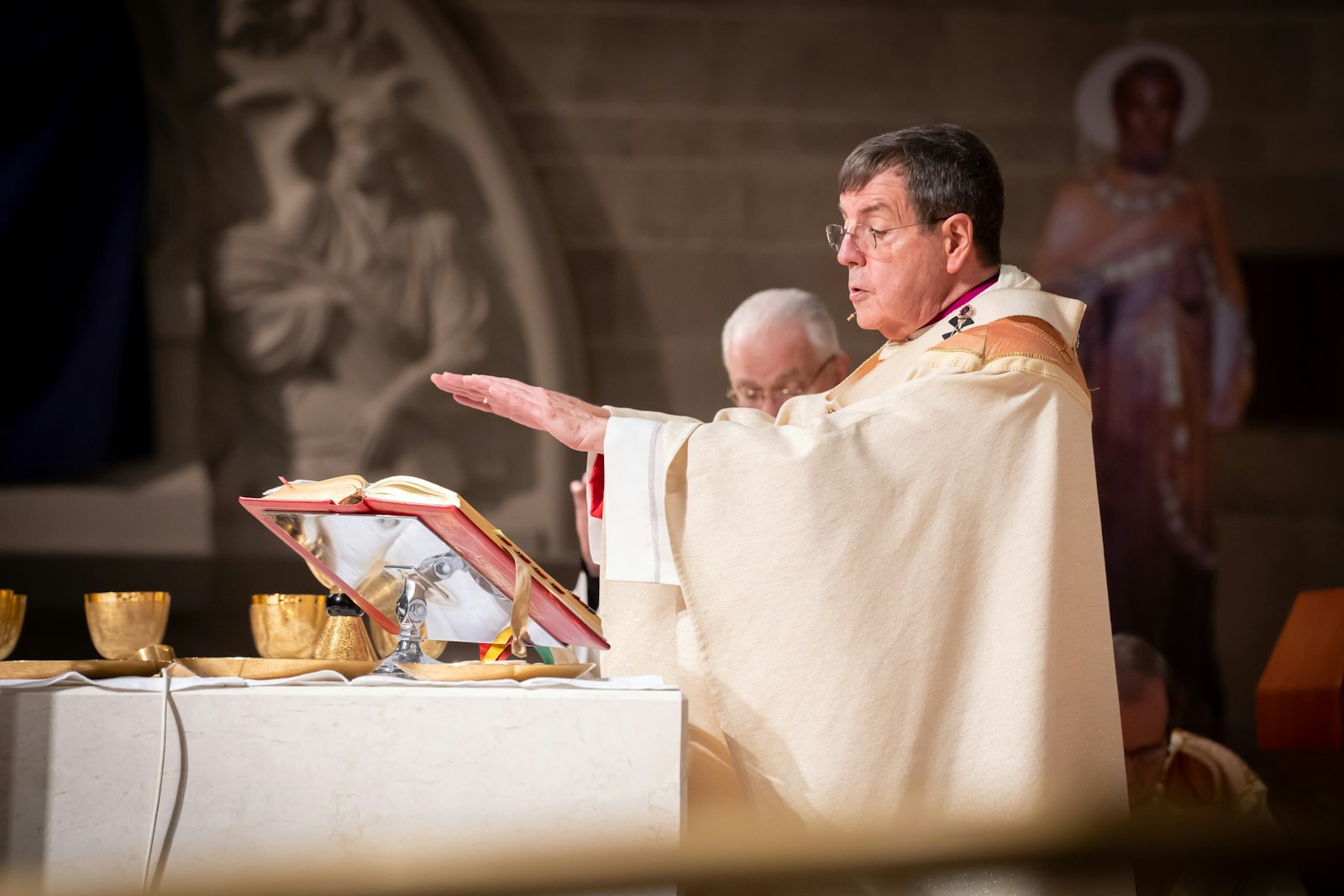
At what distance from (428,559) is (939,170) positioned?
114cm

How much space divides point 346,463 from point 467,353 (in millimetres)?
676

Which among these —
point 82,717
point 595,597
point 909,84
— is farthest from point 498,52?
point 82,717

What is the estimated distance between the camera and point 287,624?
7.45 ft

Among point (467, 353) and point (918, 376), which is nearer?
point (918, 376)

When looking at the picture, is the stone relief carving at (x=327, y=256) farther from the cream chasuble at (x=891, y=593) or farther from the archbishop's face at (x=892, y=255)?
the cream chasuble at (x=891, y=593)

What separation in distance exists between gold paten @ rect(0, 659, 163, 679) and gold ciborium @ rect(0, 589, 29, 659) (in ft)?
0.92

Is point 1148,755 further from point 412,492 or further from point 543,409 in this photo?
point 412,492

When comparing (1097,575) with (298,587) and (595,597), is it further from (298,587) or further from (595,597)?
(298,587)

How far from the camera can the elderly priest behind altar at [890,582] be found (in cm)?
204

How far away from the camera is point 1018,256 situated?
20.8 ft

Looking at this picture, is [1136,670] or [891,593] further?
[1136,670]

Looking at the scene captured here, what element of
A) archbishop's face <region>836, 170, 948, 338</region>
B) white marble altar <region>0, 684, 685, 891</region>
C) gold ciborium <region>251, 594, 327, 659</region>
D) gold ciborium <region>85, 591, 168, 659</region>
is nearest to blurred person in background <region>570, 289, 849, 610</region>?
archbishop's face <region>836, 170, 948, 338</region>

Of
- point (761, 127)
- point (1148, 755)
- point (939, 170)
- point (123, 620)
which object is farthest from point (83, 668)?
point (761, 127)

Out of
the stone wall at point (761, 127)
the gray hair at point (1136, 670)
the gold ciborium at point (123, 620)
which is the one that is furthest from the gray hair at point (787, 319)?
the stone wall at point (761, 127)
